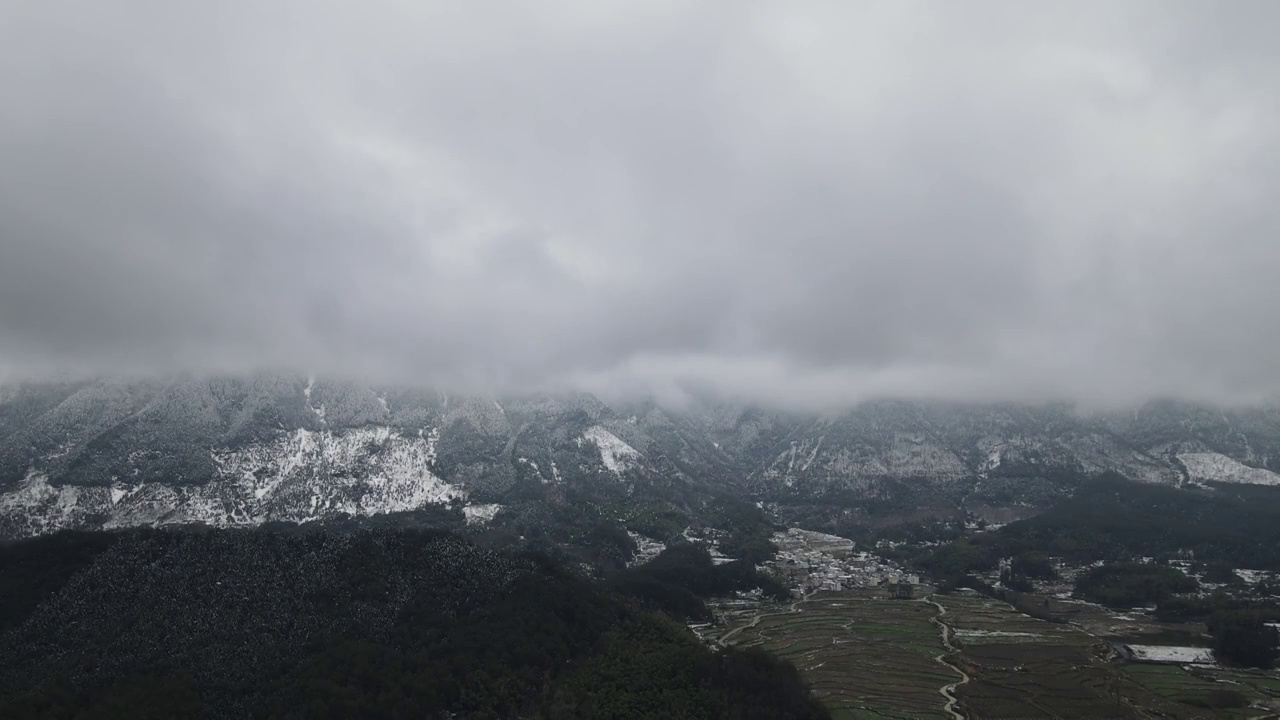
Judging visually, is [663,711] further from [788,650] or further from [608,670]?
[788,650]

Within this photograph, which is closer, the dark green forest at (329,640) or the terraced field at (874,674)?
the dark green forest at (329,640)

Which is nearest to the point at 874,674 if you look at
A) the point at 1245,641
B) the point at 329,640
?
the point at 1245,641

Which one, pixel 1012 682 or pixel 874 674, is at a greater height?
pixel 1012 682

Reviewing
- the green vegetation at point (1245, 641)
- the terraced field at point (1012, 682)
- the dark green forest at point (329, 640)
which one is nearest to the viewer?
the dark green forest at point (329, 640)

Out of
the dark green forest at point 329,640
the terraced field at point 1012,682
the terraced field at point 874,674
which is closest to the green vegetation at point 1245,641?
the terraced field at point 1012,682

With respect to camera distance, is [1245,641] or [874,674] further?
[1245,641]

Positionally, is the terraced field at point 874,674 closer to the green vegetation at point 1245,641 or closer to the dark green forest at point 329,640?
the dark green forest at point 329,640

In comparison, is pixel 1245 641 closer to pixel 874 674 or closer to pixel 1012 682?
pixel 1012 682

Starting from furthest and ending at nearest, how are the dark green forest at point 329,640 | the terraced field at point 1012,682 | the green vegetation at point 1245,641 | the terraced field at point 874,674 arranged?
the green vegetation at point 1245,641 → the terraced field at point 874,674 → the terraced field at point 1012,682 → the dark green forest at point 329,640

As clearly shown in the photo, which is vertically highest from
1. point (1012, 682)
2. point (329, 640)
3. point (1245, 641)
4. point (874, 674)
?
point (1245, 641)

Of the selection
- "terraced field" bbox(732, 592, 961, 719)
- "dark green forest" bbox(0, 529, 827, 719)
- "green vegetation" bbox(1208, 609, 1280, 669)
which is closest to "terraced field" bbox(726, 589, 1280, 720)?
"terraced field" bbox(732, 592, 961, 719)
